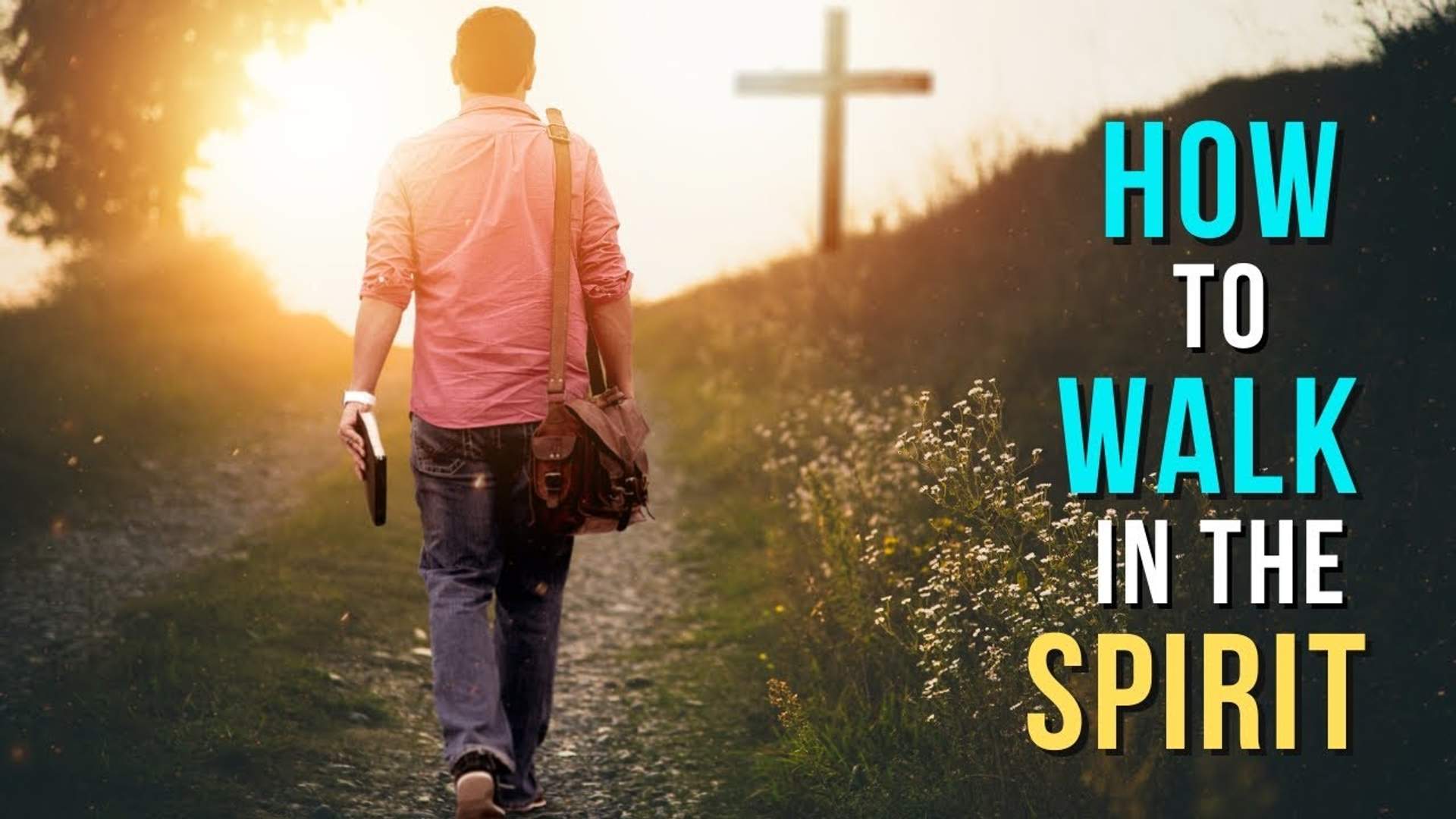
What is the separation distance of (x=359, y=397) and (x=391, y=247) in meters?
0.44

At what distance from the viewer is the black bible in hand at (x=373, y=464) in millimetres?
3531

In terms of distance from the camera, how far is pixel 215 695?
4.89m

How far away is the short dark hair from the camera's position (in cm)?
385

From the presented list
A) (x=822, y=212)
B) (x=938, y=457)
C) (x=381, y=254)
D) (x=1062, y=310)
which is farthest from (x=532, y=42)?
(x=822, y=212)

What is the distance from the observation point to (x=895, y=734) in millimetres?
4336

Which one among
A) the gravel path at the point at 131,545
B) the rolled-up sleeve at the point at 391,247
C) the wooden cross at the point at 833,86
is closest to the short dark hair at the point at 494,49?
the rolled-up sleeve at the point at 391,247

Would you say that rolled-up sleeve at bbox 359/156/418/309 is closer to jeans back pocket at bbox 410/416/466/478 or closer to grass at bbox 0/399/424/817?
jeans back pocket at bbox 410/416/466/478

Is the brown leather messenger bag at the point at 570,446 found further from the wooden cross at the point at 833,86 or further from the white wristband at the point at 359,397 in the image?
the wooden cross at the point at 833,86

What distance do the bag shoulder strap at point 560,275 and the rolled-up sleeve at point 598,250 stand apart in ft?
0.33

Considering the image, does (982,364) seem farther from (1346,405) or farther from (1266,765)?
(1266,765)

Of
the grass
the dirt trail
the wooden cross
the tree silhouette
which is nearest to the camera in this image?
the grass

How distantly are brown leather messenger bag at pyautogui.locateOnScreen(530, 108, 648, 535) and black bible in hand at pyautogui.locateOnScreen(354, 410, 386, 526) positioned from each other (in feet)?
1.39

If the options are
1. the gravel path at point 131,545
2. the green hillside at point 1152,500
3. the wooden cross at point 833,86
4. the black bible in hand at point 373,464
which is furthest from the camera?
the wooden cross at point 833,86

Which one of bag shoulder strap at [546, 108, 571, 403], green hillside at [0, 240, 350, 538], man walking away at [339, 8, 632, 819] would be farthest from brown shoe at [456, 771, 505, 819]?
green hillside at [0, 240, 350, 538]
